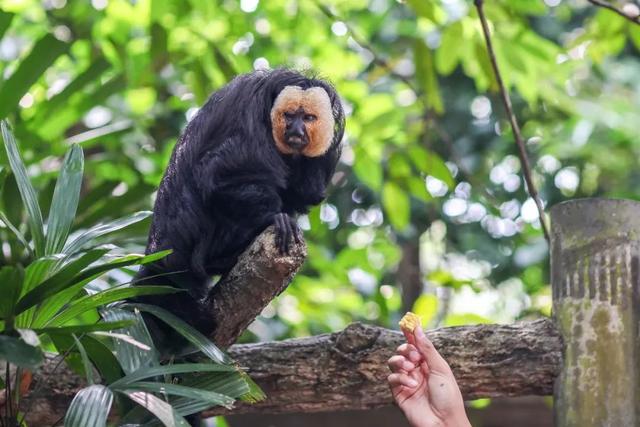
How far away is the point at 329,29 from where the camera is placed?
15.4 feet

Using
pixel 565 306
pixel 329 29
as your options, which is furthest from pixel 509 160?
pixel 565 306

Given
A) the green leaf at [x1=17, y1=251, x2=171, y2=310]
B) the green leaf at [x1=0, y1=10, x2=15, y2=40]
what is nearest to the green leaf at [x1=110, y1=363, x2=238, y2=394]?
the green leaf at [x1=17, y1=251, x2=171, y2=310]

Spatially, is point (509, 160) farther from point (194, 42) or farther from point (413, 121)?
point (194, 42)

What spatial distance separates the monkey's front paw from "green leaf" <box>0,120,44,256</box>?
1.82 ft

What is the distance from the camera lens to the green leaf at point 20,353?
1821mm

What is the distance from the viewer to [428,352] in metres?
2.34

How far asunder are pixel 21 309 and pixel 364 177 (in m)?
2.32

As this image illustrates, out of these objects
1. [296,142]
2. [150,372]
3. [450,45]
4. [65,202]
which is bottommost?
[150,372]

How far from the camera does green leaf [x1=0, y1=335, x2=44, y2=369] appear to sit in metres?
1.82

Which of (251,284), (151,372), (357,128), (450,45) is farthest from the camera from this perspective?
(357,128)

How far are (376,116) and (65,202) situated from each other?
87.4 inches

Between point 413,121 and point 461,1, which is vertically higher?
point 461,1

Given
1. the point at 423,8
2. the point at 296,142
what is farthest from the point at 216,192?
the point at 423,8

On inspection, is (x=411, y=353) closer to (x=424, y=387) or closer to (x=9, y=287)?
(x=424, y=387)
